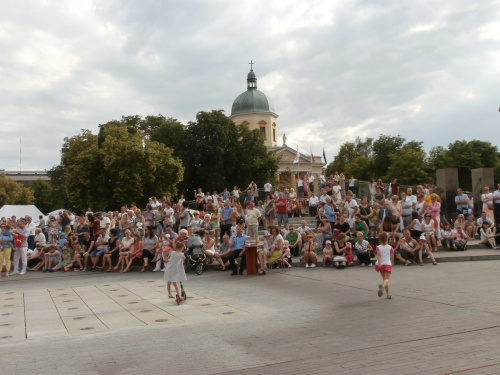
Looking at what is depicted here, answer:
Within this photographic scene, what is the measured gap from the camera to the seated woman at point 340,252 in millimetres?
16125

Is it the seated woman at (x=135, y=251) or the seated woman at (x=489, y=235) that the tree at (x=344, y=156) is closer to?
the seated woman at (x=489, y=235)

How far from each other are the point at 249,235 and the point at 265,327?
8.72 meters

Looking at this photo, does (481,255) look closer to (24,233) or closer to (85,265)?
(85,265)

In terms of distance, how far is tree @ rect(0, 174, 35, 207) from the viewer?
88.4 m

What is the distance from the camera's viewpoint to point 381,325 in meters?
8.22

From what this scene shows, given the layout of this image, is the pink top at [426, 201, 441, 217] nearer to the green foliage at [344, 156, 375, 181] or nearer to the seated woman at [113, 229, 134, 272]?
the seated woman at [113, 229, 134, 272]

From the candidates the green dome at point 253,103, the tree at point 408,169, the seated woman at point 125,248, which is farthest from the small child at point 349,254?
the green dome at point 253,103

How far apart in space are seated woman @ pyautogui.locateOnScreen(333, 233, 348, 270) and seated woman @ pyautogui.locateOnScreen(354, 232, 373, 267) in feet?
1.42

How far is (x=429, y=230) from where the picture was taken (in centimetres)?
1784

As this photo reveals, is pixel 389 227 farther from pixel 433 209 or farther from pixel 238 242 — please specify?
pixel 238 242

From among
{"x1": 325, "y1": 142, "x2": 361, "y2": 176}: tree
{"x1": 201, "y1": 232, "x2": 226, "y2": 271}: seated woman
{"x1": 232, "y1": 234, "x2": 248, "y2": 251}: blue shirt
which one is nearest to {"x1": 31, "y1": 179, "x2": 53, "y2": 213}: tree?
{"x1": 325, "y1": 142, "x2": 361, "y2": 176}: tree

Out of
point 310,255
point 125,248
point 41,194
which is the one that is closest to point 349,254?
point 310,255

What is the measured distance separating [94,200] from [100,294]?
3537 centimetres

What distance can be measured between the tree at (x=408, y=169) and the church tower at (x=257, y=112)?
98.1 ft
